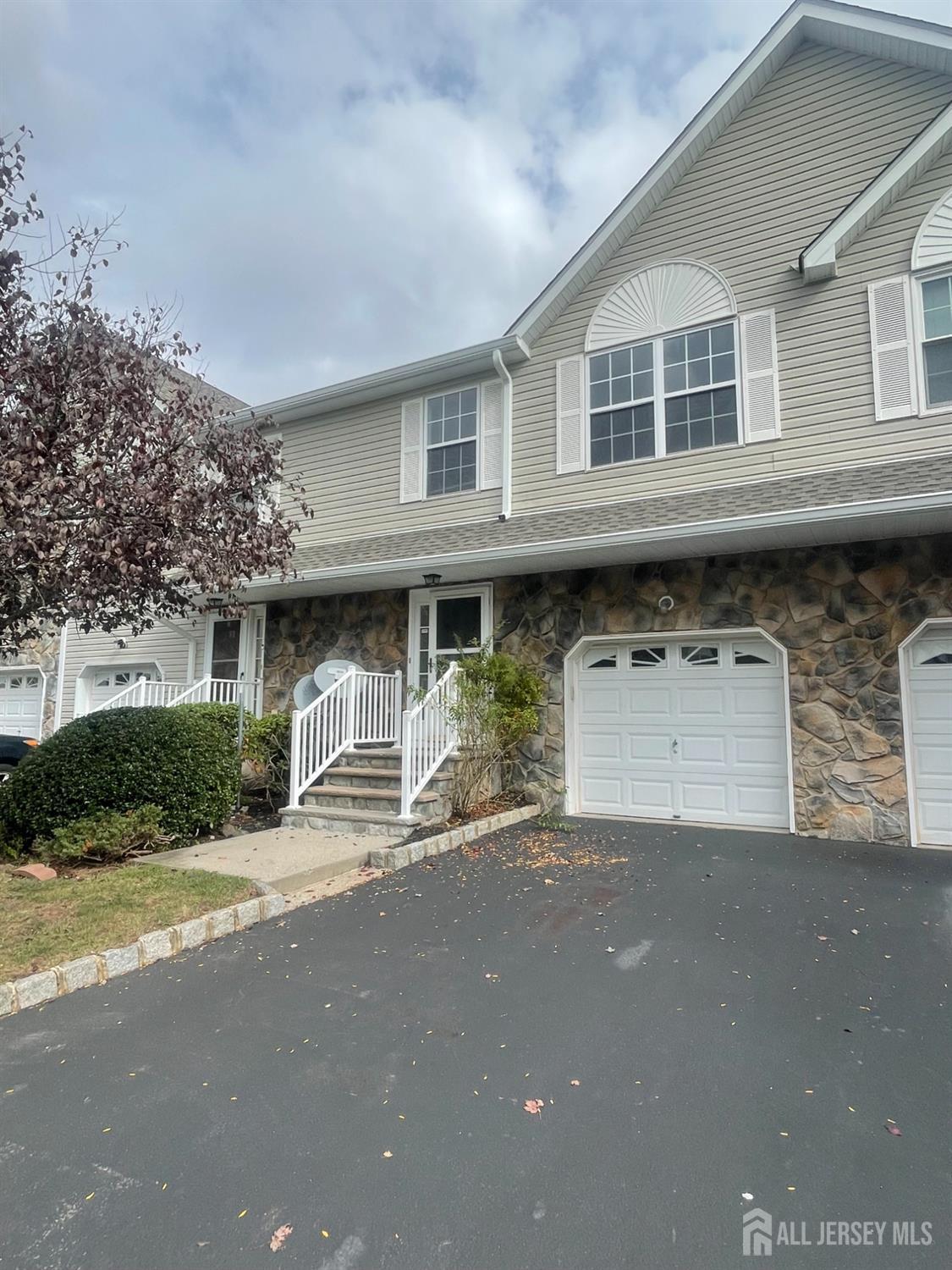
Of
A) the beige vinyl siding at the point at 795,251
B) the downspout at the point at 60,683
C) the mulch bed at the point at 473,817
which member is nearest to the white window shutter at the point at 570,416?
the beige vinyl siding at the point at 795,251

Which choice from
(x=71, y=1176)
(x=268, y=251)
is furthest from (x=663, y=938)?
(x=268, y=251)

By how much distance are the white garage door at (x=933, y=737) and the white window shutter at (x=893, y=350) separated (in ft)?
8.37

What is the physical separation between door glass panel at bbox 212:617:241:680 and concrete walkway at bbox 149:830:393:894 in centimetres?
464

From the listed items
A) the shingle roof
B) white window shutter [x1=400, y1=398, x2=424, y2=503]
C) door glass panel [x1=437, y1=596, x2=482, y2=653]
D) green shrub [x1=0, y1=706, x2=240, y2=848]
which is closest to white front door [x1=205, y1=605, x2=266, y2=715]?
the shingle roof

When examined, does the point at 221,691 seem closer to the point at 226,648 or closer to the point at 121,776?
the point at 226,648

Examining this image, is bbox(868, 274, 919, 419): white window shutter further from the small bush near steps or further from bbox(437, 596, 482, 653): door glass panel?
bbox(437, 596, 482, 653): door glass panel

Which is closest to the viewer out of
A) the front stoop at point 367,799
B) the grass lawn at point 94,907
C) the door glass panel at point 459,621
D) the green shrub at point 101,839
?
the grass lawn at point 94,907

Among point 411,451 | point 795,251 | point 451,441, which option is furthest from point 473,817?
point 795,251

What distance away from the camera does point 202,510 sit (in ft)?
17.2

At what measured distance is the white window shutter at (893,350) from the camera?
7.70 meters

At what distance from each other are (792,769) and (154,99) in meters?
9.89

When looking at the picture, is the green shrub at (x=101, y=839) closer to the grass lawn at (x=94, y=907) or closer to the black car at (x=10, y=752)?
the grass lawn at (x=94, y=907)

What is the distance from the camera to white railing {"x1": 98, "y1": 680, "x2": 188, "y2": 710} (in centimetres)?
1073

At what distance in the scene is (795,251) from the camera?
28.1 feet
